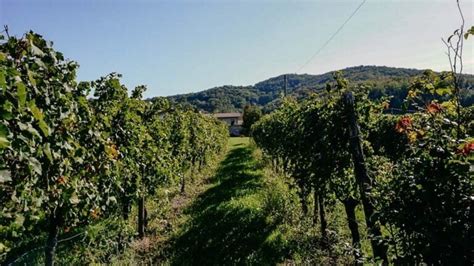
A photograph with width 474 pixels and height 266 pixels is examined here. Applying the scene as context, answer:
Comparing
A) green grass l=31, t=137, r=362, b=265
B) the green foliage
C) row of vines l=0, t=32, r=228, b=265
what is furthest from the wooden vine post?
the green foliage

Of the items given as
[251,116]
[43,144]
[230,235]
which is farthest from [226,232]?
[251,116]

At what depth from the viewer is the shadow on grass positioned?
8984 mm

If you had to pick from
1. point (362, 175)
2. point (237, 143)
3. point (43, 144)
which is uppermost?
point (43, 144)

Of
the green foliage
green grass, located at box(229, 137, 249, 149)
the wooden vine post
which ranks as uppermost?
the green foliage

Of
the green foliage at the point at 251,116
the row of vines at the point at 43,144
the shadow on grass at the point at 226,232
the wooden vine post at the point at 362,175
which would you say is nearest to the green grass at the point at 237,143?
the green foliage at the point at 251,116

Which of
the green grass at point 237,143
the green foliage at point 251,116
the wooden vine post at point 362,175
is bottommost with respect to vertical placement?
the green grass at point 237,143

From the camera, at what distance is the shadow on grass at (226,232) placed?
8.98 m

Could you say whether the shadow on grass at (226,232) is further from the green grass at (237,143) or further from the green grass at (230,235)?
the green grass at (237,143)

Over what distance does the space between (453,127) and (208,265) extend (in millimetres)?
6848

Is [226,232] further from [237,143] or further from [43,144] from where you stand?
[237,143]

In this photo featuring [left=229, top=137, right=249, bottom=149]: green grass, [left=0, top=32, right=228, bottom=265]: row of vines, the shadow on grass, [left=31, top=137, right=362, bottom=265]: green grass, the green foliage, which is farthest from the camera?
the green foliage

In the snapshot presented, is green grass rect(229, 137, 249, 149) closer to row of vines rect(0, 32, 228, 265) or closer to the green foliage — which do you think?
the green foliage

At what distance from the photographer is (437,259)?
2.83 metres

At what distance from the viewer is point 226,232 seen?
35.8ft
